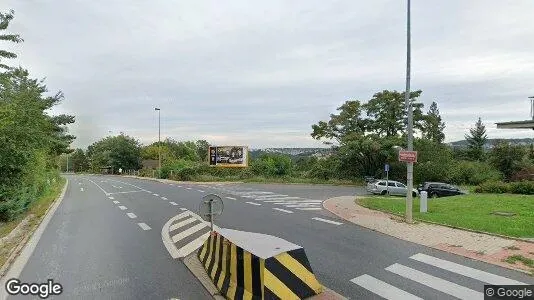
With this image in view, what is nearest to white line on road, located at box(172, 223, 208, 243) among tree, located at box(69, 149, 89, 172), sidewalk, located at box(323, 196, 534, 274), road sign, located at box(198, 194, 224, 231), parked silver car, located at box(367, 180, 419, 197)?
road sign, located at box(198, 194, 224, 231)

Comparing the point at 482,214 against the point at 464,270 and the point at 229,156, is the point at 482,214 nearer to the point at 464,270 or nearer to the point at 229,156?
the point at 464,270

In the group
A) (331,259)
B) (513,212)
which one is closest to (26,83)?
(331,259)

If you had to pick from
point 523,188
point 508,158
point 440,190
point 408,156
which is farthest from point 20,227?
point 508,158

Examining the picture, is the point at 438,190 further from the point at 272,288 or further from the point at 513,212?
the point at 272,288

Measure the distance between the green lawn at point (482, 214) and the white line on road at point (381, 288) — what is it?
262 inches

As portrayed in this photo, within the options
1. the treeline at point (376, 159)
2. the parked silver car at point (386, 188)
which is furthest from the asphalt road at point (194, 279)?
the treeline at point (376, 159)

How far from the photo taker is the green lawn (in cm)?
1299

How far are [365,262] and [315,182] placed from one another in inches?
1485

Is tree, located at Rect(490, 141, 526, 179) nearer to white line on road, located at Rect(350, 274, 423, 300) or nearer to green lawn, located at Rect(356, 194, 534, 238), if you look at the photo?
green lawn, located at Rect(356, 194, 534, 238)

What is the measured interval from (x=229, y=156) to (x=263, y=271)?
49.8 meters

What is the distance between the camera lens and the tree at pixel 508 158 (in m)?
47.5

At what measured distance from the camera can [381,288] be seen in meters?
7.37

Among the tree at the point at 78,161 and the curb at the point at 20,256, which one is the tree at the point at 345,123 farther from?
the tree at the point at 78,161

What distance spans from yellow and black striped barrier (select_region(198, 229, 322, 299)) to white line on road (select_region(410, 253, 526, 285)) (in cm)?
349
